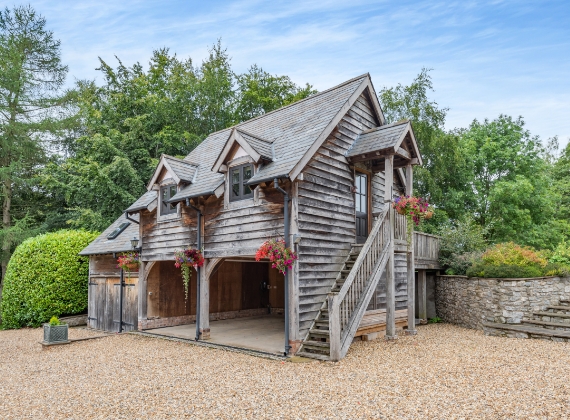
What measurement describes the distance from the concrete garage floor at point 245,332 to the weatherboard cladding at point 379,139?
5.39m

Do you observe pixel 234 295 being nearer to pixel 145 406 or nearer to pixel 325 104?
pixel 325 104

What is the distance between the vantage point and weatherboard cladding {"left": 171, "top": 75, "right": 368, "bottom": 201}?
978cm

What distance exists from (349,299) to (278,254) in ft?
6.33

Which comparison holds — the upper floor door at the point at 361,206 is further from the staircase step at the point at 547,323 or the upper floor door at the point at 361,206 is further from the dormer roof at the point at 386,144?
the staircase step at the point at 547,323

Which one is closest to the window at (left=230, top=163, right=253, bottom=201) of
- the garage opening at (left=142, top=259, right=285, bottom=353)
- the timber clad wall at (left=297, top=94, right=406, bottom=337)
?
the timber clad wall at (left=297, top=94, right=406, bottom=337)

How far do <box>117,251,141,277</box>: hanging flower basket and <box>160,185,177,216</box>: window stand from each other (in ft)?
5.82

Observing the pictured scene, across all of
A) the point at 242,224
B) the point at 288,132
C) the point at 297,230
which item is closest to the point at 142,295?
the point at 242,224

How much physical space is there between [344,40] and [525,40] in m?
6.18

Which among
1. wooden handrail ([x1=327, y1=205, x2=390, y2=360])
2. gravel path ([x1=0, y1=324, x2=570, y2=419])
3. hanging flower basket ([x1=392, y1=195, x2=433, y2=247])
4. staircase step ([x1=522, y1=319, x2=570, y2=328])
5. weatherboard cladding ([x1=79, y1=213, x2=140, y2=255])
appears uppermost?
hanging flower basket ([x1=392, y1=195, x2=433, y2=247])

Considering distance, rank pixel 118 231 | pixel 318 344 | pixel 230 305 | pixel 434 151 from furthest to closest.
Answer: pixel 434 151, pixel 230 305, pixel 118 231, pixel 318 344

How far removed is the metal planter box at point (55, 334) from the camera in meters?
11.4

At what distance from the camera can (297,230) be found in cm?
923

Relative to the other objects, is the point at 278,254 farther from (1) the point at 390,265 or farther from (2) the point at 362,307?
(1) the point at 390,265

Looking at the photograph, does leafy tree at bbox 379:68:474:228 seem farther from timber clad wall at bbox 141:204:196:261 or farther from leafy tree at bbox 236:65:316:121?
timber clad wall at bbox 141:204:196:261
